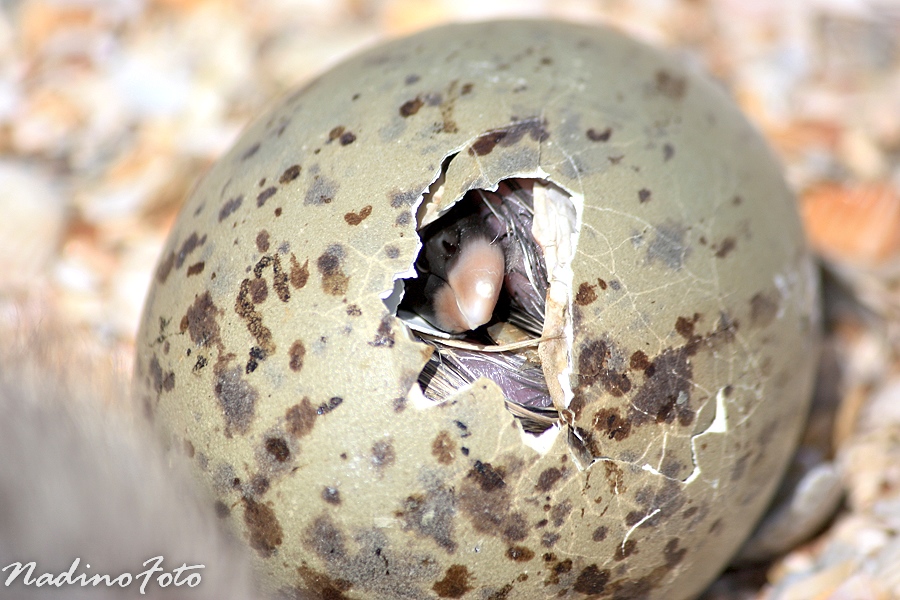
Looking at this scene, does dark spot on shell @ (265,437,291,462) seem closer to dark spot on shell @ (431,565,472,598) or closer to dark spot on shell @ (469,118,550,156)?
dark spot on shell @ (431,565,472,598)

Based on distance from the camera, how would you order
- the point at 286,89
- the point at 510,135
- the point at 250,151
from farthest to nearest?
the point at 286,89 < the point at 250,151 < the point at 510,135

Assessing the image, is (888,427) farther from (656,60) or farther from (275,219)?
(275,219)

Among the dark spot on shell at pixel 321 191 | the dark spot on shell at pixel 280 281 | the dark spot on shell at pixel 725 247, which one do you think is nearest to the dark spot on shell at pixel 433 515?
the dark spot on shell at pixel 280 281

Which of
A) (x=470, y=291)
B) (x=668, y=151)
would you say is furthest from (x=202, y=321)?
(x=668, y=151)

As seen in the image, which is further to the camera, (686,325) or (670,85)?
(670,85)

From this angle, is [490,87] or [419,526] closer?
[419,526]

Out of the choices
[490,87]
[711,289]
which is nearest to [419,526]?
[711,289]

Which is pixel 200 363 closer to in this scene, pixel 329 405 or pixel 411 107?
pixel 329 405
